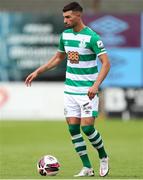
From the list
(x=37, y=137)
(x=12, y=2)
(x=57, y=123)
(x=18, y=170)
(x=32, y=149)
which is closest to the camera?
(x=18, y=170)

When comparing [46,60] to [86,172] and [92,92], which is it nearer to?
[86,172]

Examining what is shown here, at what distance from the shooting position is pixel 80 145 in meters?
13.8

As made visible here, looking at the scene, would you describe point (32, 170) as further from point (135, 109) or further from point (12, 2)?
point (12, 2)

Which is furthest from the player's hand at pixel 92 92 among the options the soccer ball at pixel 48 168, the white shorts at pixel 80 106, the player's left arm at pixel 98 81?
the soccer ball at pixel 48 168

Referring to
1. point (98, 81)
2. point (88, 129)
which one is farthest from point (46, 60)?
point (98, 81)

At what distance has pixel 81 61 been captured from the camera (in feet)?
44.5

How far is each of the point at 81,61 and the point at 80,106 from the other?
25.5 inches

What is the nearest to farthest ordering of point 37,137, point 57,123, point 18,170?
point 18,170 < point 37,137 < point 57,123

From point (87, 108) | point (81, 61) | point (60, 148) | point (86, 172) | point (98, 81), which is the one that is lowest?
point (60, 148)

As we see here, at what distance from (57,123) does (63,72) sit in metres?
2.00

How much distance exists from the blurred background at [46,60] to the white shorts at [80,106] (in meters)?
17.3

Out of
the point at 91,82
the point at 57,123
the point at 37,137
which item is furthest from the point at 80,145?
the point at 57,123

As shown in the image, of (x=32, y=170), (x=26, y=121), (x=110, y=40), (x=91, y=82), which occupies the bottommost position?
(x=26, y=121)

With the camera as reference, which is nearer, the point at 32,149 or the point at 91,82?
the point at 91,82
